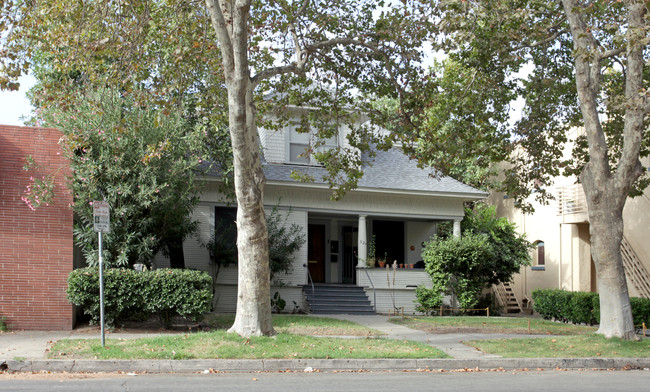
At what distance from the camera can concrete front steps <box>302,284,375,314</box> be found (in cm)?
2128

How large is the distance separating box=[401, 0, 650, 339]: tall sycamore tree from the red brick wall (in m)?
8.12

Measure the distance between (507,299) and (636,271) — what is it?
6343 mm

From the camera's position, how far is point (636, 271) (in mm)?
22750

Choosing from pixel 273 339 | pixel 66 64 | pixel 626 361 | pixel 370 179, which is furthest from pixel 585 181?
pixel 66 64

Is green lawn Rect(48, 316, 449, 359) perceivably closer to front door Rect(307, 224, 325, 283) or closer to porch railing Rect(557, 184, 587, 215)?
front door Rect(307, 224, 325, 283)

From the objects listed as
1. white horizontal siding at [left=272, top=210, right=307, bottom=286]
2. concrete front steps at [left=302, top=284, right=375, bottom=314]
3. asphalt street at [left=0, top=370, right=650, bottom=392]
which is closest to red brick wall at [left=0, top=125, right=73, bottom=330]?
asphalt street at [left=0, top=370, right=650, bottom=392]

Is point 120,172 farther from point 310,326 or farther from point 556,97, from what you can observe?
point 556,97

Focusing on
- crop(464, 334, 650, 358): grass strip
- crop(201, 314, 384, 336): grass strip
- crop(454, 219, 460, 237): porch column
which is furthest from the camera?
crop(454, 219, 460, 237): porch column

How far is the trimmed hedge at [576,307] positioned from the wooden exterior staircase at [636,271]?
3463 millimetres

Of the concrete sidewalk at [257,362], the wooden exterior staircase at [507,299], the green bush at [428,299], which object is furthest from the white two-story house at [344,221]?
the concrete sidewalk at [257,362]

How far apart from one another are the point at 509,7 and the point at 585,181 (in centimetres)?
442

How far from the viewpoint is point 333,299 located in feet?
71.4

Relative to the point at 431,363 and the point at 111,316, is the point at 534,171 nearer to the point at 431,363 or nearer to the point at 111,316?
the point at 431,363

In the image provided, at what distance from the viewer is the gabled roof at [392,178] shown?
22312 millimetres
